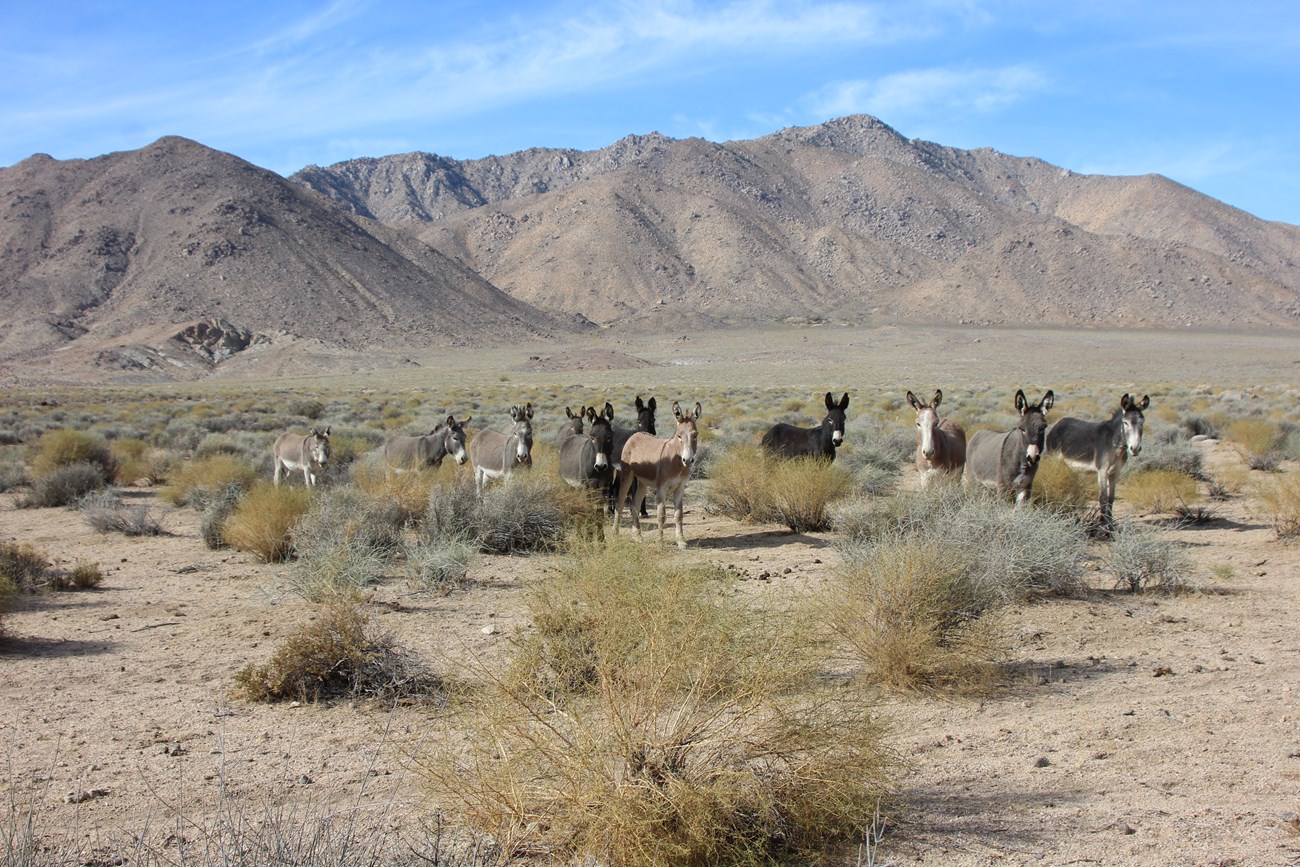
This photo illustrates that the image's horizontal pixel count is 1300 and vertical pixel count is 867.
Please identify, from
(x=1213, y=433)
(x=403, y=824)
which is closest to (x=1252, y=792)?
(x=403, y=824)

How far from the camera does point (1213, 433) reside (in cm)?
2484

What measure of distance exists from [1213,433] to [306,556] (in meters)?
23.6

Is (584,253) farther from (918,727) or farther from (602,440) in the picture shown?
(918,727)

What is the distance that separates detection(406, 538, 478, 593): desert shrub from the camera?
32.2 feet

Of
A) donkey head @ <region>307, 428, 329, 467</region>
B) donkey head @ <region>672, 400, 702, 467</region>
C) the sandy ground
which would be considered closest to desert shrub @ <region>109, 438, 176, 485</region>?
donkey head @ <region>307, 428, 329, 467</region>

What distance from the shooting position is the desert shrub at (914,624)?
21.8 ft

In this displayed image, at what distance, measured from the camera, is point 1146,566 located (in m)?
9.54

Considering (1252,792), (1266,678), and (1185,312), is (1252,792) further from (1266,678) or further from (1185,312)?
(1185,312)

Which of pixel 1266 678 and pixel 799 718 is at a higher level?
pixel 799 718

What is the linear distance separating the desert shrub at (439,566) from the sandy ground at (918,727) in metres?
0.20

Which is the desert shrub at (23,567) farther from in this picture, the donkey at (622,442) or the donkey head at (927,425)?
the donkey head at (927,425)

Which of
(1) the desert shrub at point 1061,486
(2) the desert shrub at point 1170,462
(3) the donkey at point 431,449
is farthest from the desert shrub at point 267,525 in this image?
(2) the desert shrub at point 1170,462

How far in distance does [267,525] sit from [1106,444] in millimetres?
11196

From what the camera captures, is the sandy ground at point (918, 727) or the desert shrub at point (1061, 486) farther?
the desert shrub at point (1061, 486)
